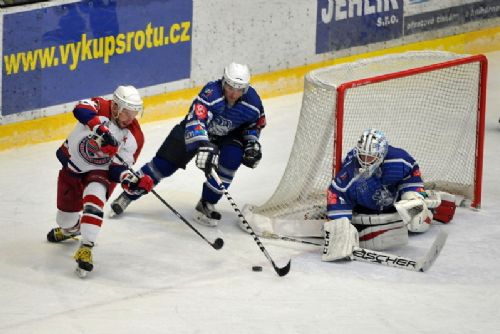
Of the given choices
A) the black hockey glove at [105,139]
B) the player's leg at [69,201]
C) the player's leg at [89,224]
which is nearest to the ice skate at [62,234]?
the player's leg at [69,201]

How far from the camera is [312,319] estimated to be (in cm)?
609

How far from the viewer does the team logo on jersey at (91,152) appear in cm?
654

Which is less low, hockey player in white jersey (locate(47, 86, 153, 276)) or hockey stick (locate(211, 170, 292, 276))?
hockey player in white jersey (locate(47, 86, 153, 276))

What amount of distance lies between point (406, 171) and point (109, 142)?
4.95 ft

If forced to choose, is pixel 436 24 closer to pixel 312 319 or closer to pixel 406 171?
pixel 406 171

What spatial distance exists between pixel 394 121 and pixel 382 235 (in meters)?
0.93

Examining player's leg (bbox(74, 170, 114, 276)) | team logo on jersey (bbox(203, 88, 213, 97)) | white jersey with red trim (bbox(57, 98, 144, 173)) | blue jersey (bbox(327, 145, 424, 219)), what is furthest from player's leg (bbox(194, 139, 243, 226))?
player's leg (bbox(74, 170, 114, 276))

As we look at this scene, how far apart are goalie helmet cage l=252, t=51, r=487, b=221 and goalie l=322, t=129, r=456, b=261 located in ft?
0.79

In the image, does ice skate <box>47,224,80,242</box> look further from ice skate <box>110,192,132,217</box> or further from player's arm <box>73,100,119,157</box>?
player's arm <box>73,100,119,157</box>

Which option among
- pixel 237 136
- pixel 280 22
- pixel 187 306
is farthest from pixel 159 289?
pixel 280 22

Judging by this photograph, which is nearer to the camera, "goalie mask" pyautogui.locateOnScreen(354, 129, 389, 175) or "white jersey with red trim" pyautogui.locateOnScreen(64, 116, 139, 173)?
"white jersey with red trim" pyautogui.locateOnScreen(64, 116, 139, 173)

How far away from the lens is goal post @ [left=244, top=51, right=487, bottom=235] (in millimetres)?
7199

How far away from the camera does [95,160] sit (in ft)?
21.6

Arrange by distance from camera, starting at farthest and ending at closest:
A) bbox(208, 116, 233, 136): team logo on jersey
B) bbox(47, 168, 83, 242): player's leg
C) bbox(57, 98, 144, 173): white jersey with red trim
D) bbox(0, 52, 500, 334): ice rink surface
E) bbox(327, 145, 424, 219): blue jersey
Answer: bbox(208, 116, 233, 136): team logo on jersey, bbox(327, 145, 424, 219): blue jersey, bbox(47, 168, 83, 242): player's leg, bbox(57, 98, 144, 173): white jersey with red trim, bbox(0, 52, 500, 334): ice rink surface
